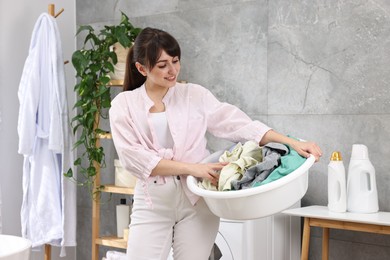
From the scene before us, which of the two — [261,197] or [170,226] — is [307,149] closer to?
[261,197]

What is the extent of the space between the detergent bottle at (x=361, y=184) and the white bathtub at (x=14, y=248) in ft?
5.20

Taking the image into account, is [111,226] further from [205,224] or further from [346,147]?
[205,224]

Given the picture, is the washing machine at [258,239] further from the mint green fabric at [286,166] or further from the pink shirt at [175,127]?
the mint green fabric at [286,166]

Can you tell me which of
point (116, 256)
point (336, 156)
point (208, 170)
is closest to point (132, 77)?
point (208, 170)

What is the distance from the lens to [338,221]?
3.02 meters

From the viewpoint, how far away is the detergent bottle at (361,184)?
3088mm

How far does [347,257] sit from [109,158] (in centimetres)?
190

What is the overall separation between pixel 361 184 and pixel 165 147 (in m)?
1.18

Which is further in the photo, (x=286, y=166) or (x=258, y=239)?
(x=258, y=239)

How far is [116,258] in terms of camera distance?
389 cm

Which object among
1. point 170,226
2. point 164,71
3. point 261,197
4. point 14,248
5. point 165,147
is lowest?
point 14,248

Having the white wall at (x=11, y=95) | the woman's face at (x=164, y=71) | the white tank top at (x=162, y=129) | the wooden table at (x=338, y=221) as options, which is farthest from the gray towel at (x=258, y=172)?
the white wall at (x=11, y=95)

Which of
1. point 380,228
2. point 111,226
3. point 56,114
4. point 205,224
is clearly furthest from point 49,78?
point 380,228

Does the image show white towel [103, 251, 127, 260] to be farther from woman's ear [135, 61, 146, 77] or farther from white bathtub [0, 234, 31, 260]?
woman's ear [135, 61, 146, 77]
